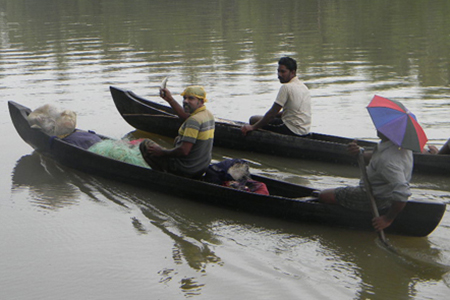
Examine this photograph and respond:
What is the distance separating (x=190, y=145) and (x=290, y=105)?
2114 mm

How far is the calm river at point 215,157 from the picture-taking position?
521cm

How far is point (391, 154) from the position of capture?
5219 mm

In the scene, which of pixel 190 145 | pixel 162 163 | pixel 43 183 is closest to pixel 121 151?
pixel 162 163

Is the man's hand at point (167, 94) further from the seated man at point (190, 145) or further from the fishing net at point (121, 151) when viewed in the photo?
the fishing net at point (121, 151)

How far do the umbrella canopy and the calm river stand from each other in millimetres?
1034

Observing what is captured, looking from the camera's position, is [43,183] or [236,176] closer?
[236,176]

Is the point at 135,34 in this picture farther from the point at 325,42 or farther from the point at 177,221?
the point at 177,221

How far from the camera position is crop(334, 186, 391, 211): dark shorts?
5.55 m

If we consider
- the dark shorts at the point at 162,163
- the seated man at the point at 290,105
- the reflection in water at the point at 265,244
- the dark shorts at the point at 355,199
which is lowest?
the reflection in water at the point at 265,244

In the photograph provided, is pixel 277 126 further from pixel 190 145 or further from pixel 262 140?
pixel 190 145

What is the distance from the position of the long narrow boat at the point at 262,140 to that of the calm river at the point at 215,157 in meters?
0.14

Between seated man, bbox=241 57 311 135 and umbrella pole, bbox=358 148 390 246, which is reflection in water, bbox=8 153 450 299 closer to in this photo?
umbrella pole, bbox=358 148 390 246

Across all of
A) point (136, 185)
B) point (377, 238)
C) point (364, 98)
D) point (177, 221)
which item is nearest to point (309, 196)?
point (377, 238)

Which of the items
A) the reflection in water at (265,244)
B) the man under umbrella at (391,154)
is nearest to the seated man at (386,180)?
the man under umbrella at (391,154)
